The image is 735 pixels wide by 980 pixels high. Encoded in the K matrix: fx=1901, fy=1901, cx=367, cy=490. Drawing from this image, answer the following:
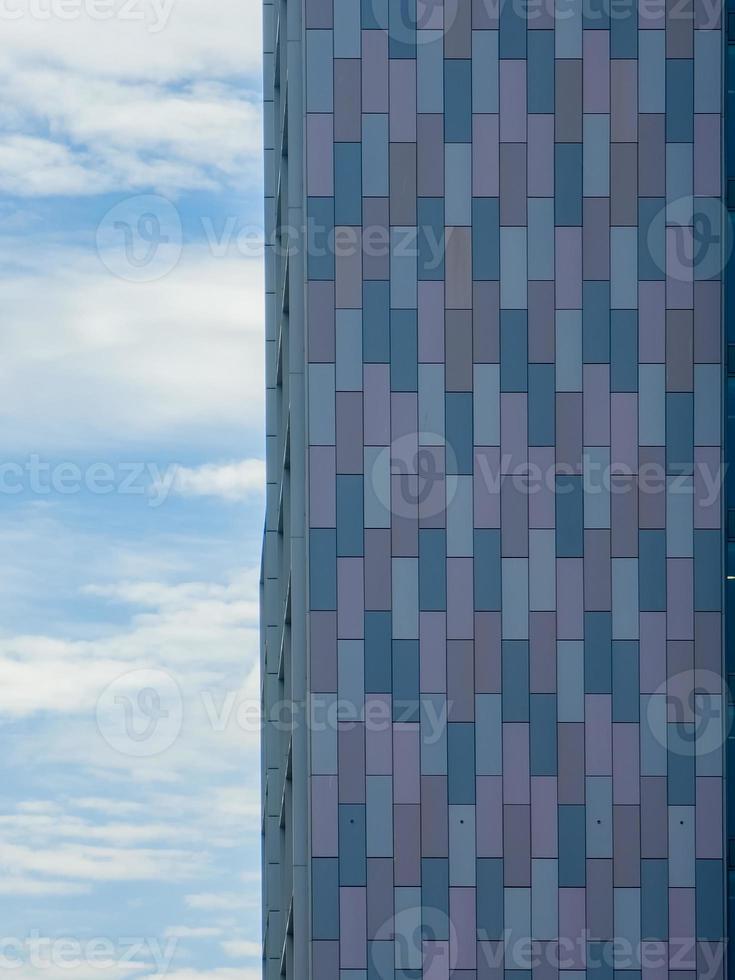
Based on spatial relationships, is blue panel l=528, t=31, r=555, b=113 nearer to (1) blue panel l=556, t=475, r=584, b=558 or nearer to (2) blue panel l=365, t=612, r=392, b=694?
(1) blue panel l=556, t=475, r=584, b=558

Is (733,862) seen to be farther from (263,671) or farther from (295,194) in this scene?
(263,671)

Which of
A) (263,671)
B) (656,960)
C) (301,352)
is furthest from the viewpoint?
(263,671)

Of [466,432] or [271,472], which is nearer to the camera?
[466,432]

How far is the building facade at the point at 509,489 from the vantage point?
44031 mm

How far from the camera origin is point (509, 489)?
4525 cm

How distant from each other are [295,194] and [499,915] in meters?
18.2

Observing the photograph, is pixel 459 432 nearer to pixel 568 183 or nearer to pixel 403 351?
pixel 403 351

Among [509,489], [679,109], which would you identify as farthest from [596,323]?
[679,109]

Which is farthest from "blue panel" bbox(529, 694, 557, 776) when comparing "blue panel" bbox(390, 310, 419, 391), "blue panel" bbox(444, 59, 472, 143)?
"blue panel" bbox(444, 59, 472, 143)

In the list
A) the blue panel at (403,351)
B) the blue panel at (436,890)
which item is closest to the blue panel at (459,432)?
the blue panel at (403,351)

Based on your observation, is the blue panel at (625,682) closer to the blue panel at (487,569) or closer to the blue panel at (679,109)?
the blue panel at (487,569)

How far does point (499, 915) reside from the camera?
4384cm

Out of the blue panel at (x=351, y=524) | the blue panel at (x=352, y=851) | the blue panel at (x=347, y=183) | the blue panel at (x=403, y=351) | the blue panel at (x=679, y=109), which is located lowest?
the blue panel at (x=352, y=851)

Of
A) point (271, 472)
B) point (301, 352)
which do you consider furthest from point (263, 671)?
point (301, 352)
